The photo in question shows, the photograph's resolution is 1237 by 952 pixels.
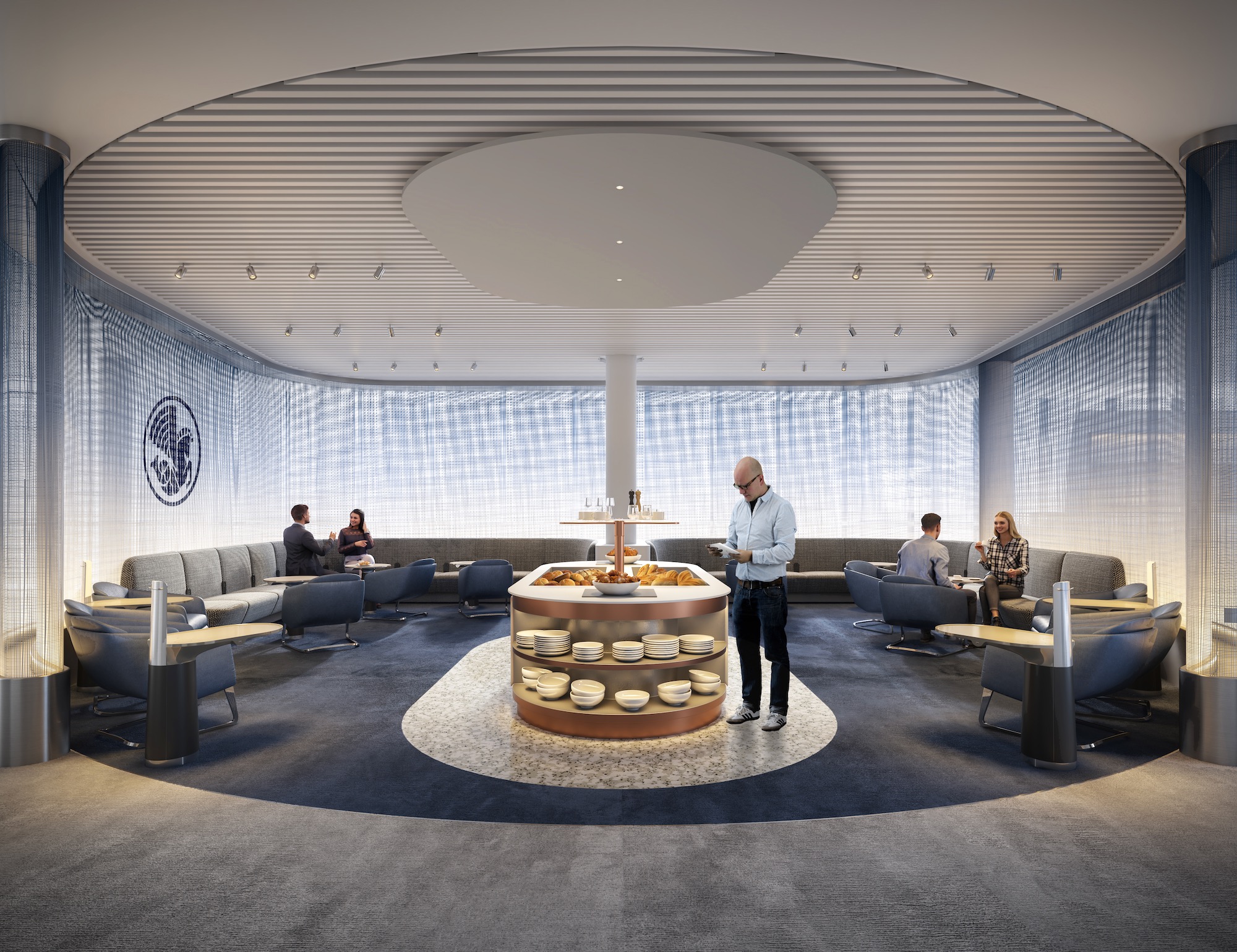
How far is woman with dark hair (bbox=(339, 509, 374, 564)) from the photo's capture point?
10.3 meters

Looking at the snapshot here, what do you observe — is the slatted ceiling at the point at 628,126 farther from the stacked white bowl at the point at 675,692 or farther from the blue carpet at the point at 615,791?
the blue carpet at the point at 615,791

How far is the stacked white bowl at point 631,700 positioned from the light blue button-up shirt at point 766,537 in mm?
1068

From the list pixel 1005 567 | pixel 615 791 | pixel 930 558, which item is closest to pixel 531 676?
pixel 615 791

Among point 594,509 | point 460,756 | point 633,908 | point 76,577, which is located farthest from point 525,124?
point 76,577

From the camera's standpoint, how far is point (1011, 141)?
464 centimetres

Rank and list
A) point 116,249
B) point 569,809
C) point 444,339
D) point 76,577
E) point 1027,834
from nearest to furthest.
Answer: point 1027,834 → point 569,809 → point 116,249 → point 76,577 → point 444,339

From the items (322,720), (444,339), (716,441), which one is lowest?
(322,720)

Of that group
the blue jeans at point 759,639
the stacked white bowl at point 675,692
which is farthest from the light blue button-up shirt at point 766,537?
the stacked white bowl at point 675,692

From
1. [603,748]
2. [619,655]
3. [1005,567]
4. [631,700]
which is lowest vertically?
[603,748]

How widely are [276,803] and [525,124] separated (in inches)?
158

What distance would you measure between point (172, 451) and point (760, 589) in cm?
723

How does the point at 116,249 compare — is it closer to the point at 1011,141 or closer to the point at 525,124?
the point at 525,124

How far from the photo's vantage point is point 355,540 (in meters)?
10.3

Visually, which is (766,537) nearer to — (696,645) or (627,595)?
(696,645)
